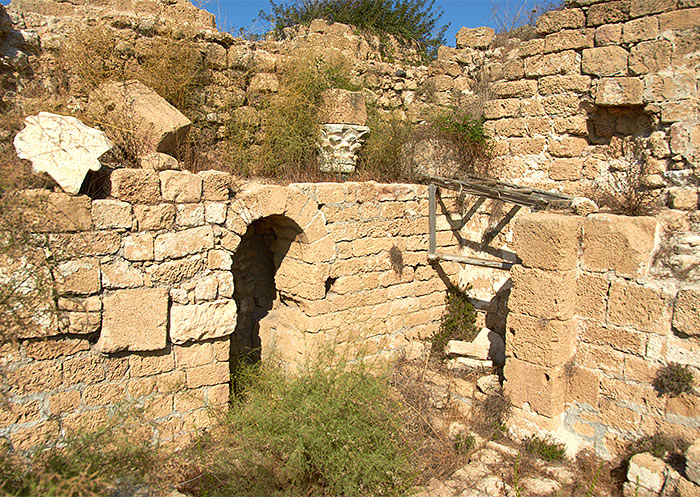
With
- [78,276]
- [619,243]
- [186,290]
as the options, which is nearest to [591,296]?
[619,243]

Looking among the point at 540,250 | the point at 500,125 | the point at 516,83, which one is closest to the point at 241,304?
the point at 540,250

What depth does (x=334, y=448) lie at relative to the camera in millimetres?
3836

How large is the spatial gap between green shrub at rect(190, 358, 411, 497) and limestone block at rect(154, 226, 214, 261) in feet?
4.61

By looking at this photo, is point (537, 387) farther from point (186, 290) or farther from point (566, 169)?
point (186, 290)

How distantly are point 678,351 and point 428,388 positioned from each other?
2.35m

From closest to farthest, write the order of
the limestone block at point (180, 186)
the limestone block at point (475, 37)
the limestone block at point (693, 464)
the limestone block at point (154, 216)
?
the limestone block at point (693, 464) < the limestone block at point (154, 216) < the limestone block at point (180, 186) < the limestone block at point (475, 37)

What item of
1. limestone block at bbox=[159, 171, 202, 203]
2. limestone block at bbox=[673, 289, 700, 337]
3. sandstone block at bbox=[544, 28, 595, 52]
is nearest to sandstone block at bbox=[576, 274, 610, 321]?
limestone block at bbox=[673, 289, 700, 337]

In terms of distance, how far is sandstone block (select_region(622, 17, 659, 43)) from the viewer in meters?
4.90

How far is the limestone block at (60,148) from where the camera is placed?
12.0 feet

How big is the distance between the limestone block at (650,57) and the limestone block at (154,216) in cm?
469

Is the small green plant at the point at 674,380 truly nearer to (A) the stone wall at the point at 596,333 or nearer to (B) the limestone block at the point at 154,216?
(A) the stone wall at the point at 596,333

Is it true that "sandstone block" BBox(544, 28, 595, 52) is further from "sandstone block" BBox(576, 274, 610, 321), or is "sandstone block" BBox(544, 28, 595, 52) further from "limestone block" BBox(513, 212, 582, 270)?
"sandstone block" BBox(576, 274, 610, 321)

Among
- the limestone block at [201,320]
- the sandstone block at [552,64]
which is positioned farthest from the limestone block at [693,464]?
the sandstone block at [552,64]

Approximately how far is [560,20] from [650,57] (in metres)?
1.10
